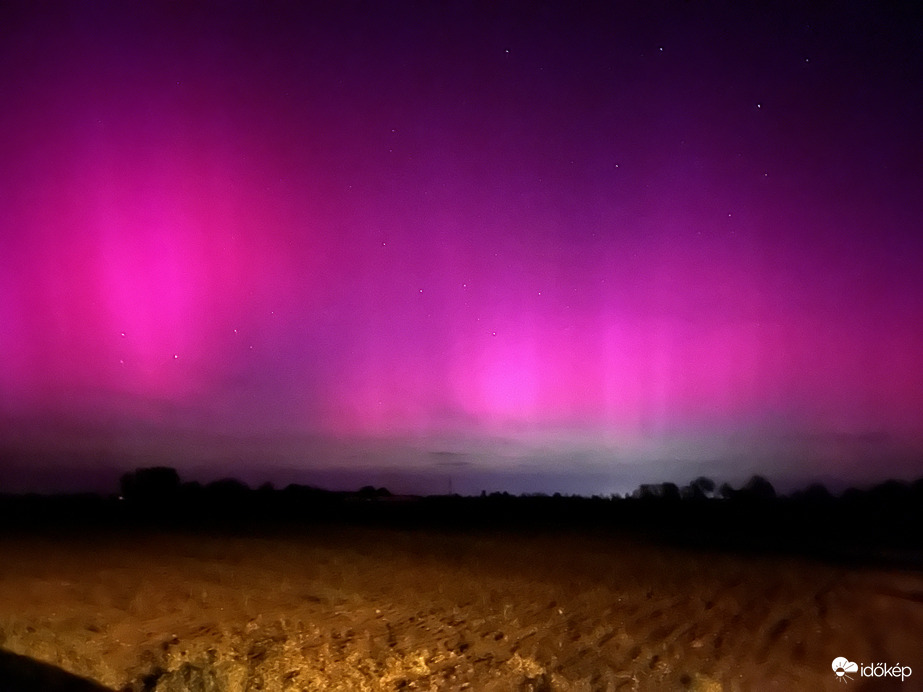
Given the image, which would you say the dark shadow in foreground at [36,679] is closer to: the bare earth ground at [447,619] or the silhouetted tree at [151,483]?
the bare earth ground at [447,619]

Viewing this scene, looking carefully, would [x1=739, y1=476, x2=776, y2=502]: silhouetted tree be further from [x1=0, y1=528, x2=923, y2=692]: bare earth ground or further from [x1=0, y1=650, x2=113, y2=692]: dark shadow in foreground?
[x1=0, y1=650, x2=113, y2=692]: dark shadow in foreground

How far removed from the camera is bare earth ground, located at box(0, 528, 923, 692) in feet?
27.8

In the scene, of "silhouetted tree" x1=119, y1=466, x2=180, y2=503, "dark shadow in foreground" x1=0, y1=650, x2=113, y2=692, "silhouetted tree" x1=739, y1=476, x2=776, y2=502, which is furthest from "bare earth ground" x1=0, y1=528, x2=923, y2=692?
"silhouetted tree" x1=119, y1=466, x2=180, y2=503

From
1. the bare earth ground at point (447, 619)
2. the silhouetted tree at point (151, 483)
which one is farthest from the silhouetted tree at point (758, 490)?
the silhouetted tree at point (151, 483)

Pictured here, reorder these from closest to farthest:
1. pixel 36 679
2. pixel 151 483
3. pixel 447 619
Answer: pixel 36 679 → pixel 447 619 → pixel 151 483

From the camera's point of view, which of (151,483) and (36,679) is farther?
(151,483)

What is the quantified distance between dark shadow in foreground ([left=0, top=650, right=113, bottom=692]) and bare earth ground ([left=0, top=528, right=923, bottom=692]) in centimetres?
46

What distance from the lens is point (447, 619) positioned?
10945 mm

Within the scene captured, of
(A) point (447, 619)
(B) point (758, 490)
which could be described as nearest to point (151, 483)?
(B) point (758, 490)

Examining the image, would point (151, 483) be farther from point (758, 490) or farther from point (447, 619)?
point (447, 619)

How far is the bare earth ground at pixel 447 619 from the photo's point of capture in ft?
27.8

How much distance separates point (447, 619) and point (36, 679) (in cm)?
537

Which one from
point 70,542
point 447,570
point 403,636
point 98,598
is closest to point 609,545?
point 447,570

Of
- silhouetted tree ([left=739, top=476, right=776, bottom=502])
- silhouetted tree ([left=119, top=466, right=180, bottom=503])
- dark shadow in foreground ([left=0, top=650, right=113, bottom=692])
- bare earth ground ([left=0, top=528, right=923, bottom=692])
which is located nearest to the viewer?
dark shadow in foreground ([left=0, top=650, right=113, bottom=692])
